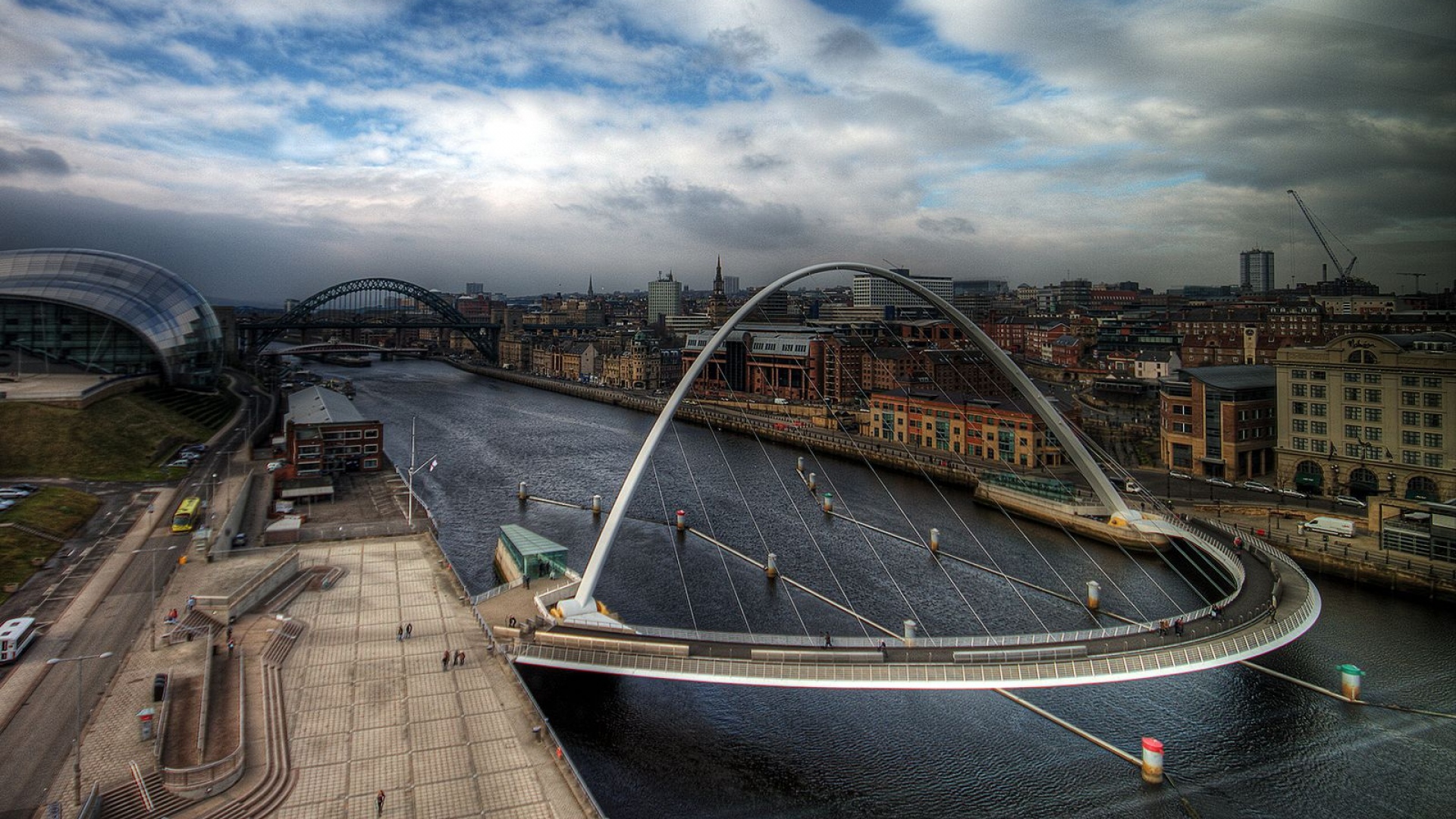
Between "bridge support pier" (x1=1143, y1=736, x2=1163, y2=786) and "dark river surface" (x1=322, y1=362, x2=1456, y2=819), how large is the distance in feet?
0.78

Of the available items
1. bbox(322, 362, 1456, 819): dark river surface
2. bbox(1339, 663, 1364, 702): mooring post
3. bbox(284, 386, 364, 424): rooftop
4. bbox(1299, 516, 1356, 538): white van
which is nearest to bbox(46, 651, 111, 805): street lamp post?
bbox(322, 362, 1456, 819): dark river surface

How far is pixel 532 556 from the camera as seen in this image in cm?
2264

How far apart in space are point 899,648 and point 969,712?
3.84 metres

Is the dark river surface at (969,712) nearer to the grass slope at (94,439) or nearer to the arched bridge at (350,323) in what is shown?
the grass slope at (94,439)

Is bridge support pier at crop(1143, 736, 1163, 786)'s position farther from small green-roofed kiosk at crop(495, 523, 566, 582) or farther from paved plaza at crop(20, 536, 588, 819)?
small green-roofed kiosk at crop(495, 523, 566, 582)

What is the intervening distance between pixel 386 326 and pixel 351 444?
71.9 metres

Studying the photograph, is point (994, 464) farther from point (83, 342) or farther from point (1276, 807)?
point (83, 342)

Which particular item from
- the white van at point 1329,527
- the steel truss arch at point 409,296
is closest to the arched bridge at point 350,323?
the steel truss arch at point 409,296

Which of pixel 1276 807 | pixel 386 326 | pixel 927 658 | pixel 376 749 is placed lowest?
pixel 1276 807

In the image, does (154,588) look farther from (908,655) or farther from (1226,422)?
(1226,422)

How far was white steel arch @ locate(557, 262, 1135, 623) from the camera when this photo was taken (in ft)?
63.1

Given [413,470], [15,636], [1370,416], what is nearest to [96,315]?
[413,470]

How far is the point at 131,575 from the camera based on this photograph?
906 inches

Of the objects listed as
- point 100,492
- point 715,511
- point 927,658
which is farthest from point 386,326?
point 927,658
